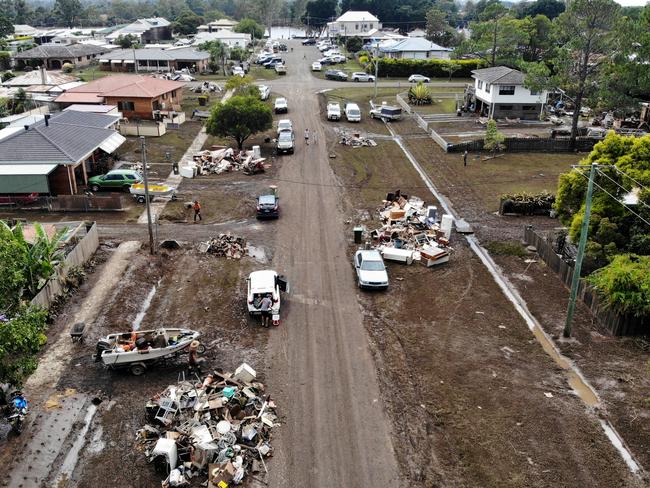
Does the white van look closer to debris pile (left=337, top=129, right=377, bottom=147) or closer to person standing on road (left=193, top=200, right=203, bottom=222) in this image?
debris pile (left=337, top=129, right=377, bottom=147)

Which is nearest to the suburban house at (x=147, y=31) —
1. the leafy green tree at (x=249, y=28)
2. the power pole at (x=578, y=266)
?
the leafy green tree at (x=249, y=28)

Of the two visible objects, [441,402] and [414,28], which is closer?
[441,402]

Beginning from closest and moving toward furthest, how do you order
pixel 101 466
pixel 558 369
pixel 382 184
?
1. pixel 101 466
2. pixel 558 369
3. pixel 382 184

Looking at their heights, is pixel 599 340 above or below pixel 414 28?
below

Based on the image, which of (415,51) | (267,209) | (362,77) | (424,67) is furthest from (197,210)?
(415,51)

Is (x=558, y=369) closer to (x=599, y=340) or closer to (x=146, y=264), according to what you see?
(x=599, y=340)

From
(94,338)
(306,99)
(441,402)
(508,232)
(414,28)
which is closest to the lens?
(441,402)

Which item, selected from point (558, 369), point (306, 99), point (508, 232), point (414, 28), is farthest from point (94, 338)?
point (414, 28)
